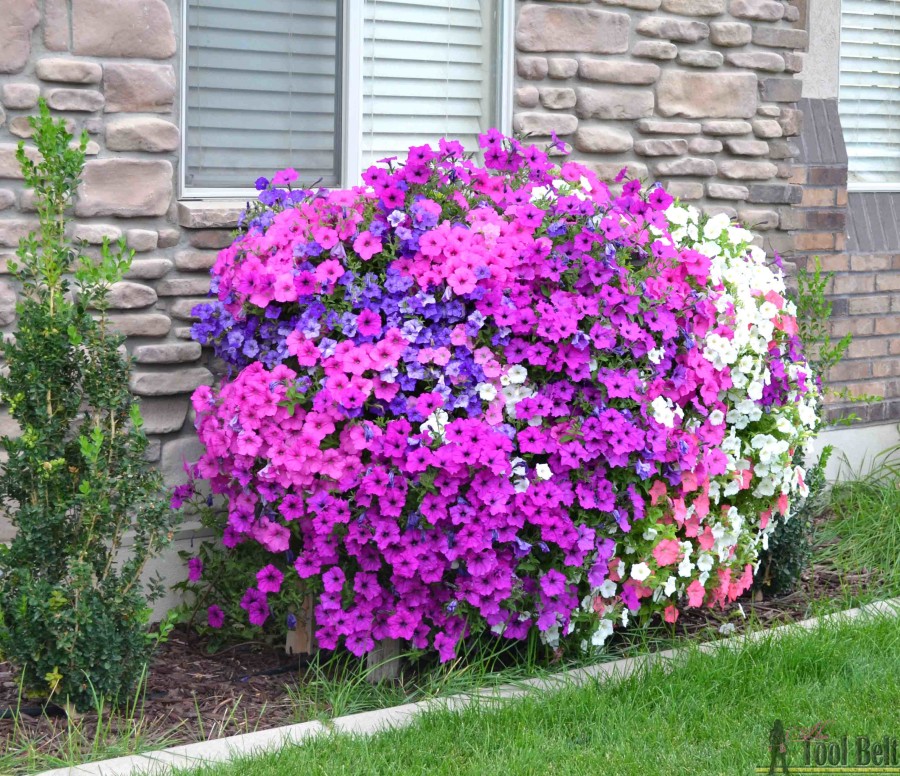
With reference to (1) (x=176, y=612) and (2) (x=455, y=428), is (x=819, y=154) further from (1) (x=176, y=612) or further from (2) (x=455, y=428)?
(1) (x=176, y=612)

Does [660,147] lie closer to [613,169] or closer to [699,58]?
[613,169]

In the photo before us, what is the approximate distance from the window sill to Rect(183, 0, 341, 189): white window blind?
0.09 m

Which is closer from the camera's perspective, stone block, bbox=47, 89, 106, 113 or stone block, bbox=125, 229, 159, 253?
stone block, bbox=47, 89, 106, 113

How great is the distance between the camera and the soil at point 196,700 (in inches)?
120

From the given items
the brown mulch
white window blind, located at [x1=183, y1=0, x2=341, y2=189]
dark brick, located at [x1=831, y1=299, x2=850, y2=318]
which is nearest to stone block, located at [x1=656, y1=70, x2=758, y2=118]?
dark brick, located at [x1=831, y1=299, x2=850, y2=318]

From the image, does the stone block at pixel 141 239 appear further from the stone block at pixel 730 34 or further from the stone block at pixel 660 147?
the stone block at pixel 730 34

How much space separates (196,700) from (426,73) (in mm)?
2297

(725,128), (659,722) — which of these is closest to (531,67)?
(725,128)

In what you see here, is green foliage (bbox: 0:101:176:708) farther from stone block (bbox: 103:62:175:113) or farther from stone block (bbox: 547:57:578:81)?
stone block (bbox: 547:57:578:81)

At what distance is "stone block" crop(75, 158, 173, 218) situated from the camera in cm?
359

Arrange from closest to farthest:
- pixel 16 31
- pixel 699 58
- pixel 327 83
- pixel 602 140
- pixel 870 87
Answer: pixel 16 31 < pixel 327 83 < pixel 602 140 < pixel 699 58 < pixel 870 87

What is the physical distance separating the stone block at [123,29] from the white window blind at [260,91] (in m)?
0.17

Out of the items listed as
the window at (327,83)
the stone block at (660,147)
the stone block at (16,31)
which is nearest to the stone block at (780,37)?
the stone block at (660,147)

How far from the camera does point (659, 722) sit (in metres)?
3.08
